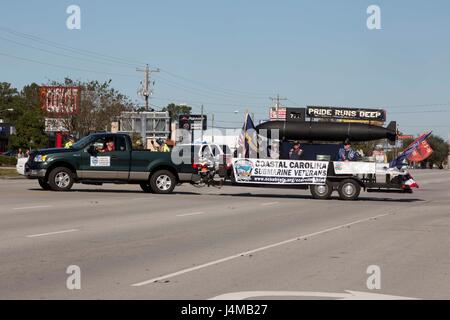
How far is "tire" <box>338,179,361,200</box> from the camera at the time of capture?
84.3ft

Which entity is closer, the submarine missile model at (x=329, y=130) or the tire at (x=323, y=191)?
the tire at (x=323, y=191)

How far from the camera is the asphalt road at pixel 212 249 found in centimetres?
880

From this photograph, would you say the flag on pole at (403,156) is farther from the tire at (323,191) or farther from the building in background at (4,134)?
the building in background at (4,134)

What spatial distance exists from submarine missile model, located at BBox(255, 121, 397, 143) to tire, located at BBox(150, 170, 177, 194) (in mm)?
3601

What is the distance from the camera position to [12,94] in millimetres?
154250

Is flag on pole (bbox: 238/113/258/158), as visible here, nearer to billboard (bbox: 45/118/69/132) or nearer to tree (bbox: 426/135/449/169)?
billboard (bbox: 45/118/69/132)

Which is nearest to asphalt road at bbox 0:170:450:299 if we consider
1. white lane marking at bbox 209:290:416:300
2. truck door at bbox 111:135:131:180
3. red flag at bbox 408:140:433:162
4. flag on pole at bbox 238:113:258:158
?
white lane marking at bbox 209:290:416:300

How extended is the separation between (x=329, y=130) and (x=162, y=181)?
20.5 feet

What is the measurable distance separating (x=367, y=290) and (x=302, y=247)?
3968 mm

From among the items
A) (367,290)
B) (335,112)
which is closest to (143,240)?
(367,290)

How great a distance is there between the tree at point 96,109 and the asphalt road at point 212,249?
43.0 metres

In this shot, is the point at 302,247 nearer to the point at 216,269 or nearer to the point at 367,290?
the point at 216,269

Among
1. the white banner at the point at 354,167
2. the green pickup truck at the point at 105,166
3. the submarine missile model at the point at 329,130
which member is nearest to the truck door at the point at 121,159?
the green pickup truck at the point at 105,166
